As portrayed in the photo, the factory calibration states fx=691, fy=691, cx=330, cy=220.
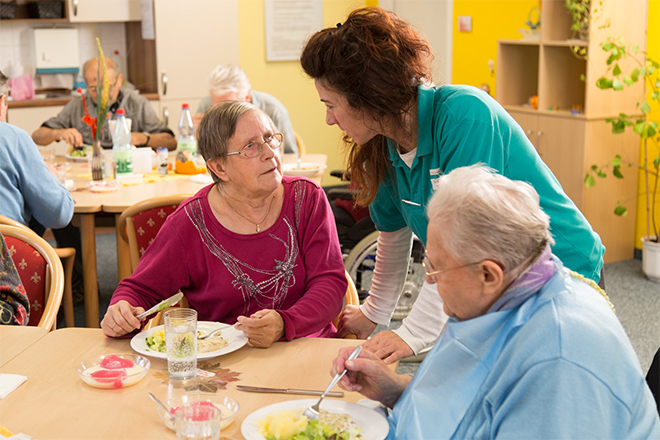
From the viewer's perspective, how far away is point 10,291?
1.79 meters

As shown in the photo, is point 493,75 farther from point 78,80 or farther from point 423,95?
point 423,95

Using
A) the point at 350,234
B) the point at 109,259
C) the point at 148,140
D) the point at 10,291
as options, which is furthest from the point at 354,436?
the point at 109,259

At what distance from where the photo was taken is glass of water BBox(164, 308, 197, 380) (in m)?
1.36

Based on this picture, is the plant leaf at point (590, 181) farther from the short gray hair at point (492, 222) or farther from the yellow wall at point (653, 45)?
the short gray hair at point (492, 222)

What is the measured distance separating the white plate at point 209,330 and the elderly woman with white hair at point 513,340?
49 centimetres

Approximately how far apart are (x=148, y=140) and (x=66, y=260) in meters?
1.54

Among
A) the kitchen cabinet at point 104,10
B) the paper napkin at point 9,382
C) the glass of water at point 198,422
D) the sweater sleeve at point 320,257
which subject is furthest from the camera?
the kitchen cabinet at point 104,10

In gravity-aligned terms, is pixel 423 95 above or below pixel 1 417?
above

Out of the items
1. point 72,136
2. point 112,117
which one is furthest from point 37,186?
point 112,117

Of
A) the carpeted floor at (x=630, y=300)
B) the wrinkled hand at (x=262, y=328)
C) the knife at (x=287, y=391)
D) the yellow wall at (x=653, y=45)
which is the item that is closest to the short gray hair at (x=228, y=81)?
the carpeted floor at (x=630, y=300)

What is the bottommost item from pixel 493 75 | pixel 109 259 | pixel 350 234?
pixel 109 259

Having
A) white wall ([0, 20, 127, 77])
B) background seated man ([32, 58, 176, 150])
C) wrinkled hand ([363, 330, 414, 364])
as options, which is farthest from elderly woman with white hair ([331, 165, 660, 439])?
white wall ([0, 20, 127, 77])

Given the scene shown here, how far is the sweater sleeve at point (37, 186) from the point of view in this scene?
106 inches

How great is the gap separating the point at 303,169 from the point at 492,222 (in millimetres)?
2568
